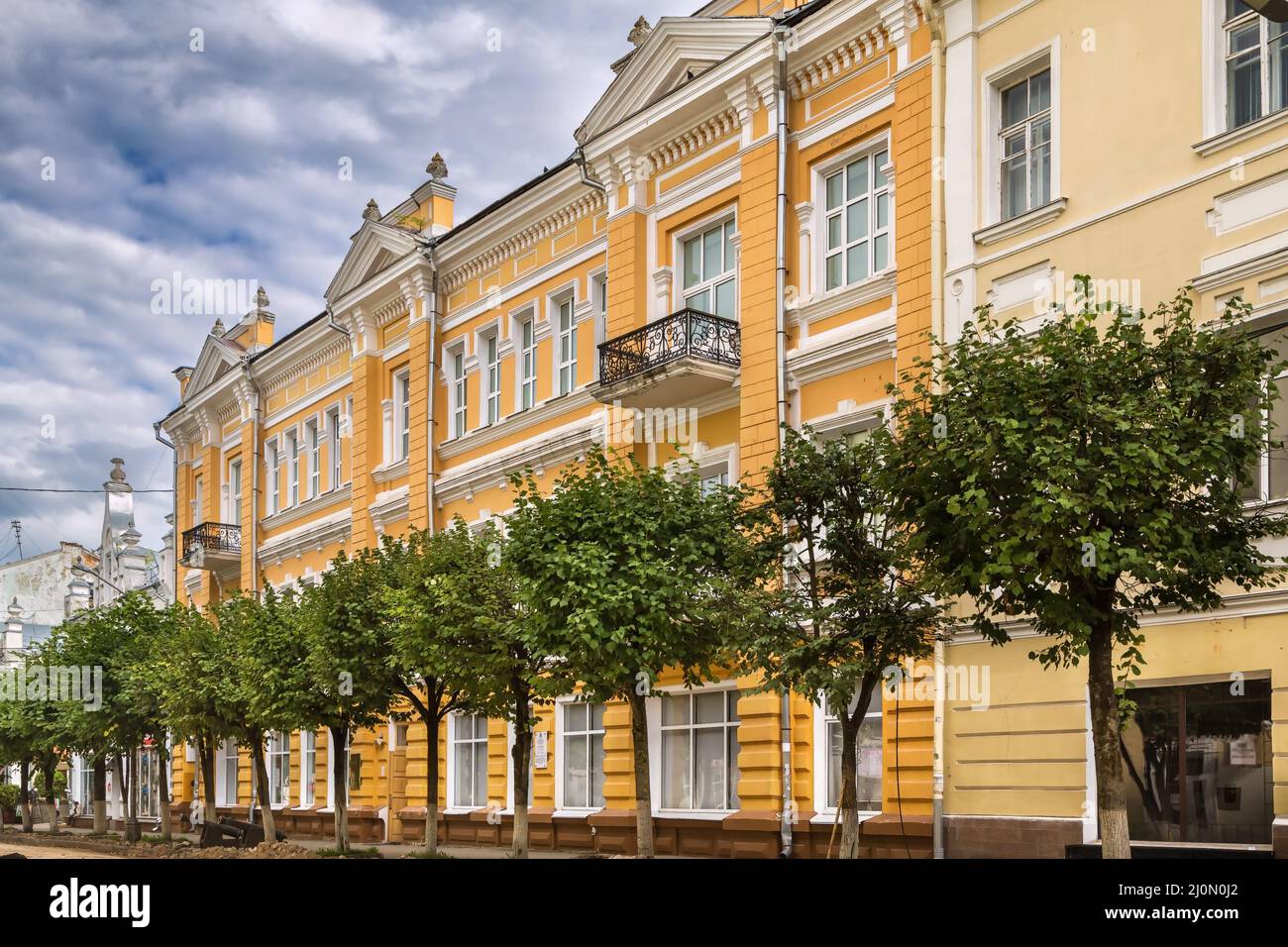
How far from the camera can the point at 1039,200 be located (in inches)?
755

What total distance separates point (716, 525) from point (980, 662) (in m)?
3.81

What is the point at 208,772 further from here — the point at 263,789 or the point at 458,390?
the point at 458,390

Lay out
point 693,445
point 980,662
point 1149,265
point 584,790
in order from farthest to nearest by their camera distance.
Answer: point 584,790 → point 693,445 → point 980,662 → point 1149,265

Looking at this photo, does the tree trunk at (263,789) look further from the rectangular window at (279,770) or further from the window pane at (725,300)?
the window pane at (725,300)

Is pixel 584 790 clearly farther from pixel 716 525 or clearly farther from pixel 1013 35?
pixel 1013 35

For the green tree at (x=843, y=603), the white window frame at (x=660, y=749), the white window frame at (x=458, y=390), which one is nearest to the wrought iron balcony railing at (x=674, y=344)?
the white window frame at (x=660, y=749)

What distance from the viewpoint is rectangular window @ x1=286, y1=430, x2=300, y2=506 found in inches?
1623

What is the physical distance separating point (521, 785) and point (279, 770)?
2071 cm

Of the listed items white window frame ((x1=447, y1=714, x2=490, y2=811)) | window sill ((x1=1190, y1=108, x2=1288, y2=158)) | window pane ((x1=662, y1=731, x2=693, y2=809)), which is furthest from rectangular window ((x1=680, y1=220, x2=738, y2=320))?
white window frame ((x1=447, y1=714, x2=490, y2=811))

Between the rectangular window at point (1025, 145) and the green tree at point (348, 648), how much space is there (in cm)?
1203

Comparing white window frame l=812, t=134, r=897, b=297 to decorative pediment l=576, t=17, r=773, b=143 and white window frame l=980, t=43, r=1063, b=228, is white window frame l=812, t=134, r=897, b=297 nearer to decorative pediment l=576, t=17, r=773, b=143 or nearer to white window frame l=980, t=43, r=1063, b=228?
white window frame l=980, t=43, r=1063, b=228

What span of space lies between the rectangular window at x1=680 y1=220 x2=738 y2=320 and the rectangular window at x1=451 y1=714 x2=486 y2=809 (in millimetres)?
10582

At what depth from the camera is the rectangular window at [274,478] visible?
42.5 meters
